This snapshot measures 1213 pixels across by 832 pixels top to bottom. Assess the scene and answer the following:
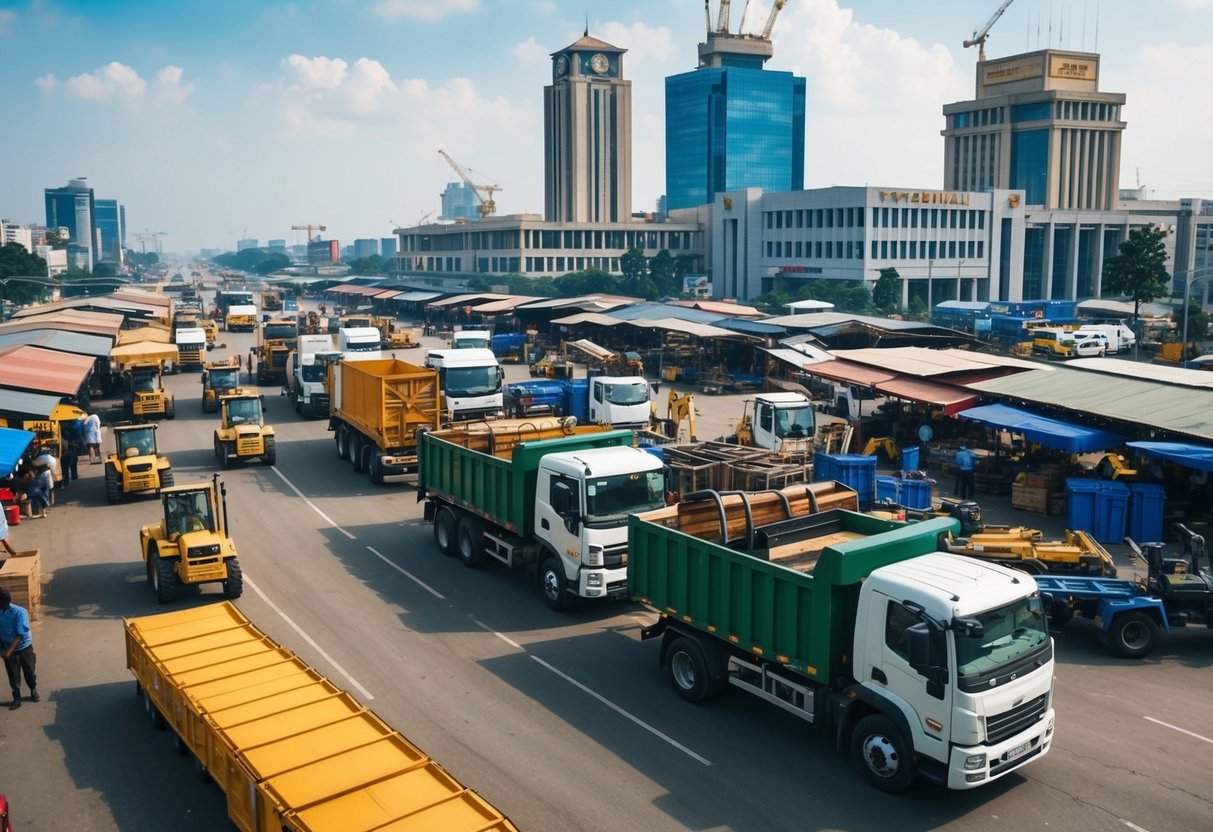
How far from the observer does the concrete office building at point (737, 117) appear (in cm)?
19200

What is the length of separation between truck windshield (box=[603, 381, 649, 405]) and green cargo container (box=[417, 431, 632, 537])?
39.4 feet

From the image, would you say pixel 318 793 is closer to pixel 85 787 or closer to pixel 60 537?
pixel 85 787

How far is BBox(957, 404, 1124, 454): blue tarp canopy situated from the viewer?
Answer: 81.7 feet

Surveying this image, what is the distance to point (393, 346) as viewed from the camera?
7162cm

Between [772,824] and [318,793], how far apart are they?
15.5 ft

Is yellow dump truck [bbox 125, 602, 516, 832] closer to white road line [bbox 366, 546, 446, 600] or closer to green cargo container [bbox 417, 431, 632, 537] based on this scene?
white road line [bbox 366, 546, 446, 600]

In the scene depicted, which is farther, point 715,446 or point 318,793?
point 715,446

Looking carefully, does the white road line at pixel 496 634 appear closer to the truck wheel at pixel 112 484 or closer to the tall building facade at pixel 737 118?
the truck wheel at pixel 112 484

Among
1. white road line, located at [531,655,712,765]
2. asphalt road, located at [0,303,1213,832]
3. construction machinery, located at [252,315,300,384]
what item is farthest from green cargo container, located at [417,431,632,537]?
construction machinery, located at [252,315,300,384]

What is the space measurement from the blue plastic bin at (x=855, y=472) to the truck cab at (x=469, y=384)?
11.3 meters

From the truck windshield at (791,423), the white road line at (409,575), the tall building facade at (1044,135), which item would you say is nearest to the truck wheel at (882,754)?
the white road line at (409,575)

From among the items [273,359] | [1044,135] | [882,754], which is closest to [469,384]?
[273,359]

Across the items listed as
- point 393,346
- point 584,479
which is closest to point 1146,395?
point 584,479

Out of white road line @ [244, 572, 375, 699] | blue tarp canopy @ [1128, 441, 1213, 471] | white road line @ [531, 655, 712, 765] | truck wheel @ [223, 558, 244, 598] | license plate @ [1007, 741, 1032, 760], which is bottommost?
white road line @ [244, 572, 375, 699]
